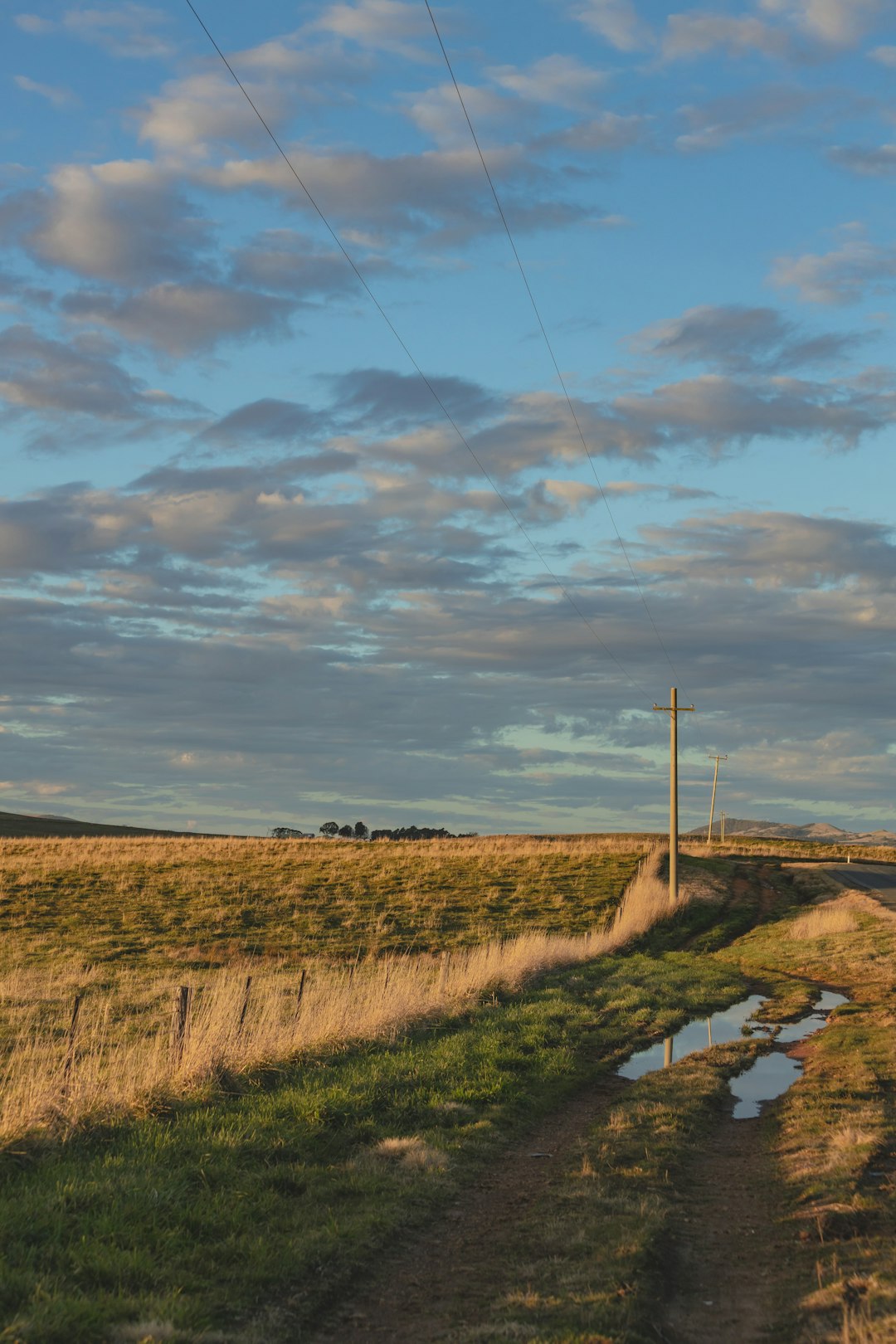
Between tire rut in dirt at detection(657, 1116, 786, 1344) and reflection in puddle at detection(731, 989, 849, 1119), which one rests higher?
tire rut in dirt at detection(657, 1116, 786, 1344)

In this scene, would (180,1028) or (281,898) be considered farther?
(281,898)

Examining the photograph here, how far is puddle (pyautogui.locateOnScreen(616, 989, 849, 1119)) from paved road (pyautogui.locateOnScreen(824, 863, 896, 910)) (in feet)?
65.4

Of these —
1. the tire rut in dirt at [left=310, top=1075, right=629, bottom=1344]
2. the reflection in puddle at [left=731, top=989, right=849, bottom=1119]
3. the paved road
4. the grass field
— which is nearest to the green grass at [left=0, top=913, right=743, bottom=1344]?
the grass field

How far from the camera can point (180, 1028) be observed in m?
13.8

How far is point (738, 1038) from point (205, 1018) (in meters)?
10.2

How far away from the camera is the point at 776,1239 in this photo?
9.02 meters

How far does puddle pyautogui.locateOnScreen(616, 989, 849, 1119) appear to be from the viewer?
15281mm

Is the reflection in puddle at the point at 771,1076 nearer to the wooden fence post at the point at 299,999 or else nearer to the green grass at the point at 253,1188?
the green grass at the point at 253,1188

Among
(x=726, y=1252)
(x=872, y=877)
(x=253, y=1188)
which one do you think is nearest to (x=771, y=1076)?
(x=726, y=1252)

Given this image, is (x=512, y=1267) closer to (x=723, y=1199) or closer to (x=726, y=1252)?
(x=726, y=1252)

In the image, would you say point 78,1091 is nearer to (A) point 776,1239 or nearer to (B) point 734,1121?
(A) point 776,1239

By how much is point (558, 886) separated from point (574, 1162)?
125 ft

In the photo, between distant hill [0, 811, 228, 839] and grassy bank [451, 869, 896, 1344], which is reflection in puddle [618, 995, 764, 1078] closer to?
grassy bank [451, 869, 896, 1344]

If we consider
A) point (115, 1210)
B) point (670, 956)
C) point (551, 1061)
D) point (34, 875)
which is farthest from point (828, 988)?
point (34, 875)
